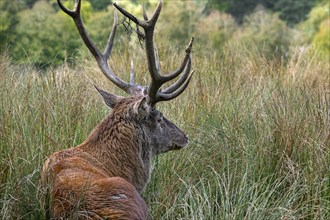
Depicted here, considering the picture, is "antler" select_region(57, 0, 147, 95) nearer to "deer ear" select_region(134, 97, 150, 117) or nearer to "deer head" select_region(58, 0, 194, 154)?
"deer head" select_region(58, 0, 194, 154)

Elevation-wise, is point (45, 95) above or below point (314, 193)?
above

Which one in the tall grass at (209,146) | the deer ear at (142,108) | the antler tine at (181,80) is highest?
the antler tine at (181,80)

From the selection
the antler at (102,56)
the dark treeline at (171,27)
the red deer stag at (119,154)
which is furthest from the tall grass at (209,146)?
the dark treeline at (171,27)

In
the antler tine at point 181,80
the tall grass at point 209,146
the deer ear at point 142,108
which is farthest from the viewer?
the antler tine at point 181,80

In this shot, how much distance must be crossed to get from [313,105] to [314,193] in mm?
1146

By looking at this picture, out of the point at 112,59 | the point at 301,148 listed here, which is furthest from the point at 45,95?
the point at 112,59

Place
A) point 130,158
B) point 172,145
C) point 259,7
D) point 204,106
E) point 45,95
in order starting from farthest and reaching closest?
point 259,7, point 204,106, point 45,95, point 172,145, point 130,158

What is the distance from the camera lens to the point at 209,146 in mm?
6418

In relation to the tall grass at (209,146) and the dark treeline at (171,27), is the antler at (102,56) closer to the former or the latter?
the tall grass at (209,146)

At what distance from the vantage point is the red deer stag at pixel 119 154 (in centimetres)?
435

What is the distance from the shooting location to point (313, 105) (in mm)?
6711

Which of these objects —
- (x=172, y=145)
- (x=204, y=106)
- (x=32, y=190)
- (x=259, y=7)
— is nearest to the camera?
(x=32, y=190)

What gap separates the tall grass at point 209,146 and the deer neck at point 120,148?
24 cm

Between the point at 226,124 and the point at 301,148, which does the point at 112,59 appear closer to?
the point at 226,124
